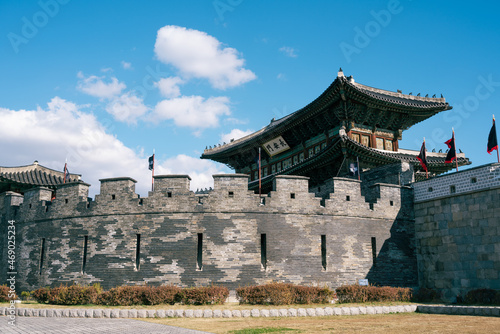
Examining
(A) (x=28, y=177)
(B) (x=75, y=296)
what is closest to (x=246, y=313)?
(B) (x=75, y=296)

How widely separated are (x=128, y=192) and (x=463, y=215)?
14316 millimetres

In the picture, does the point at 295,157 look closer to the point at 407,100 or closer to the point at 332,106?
the point at 332,106

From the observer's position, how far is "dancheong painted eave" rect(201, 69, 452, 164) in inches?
1029

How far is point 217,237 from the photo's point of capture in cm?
1788

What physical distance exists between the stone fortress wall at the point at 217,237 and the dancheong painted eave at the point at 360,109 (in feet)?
26.9

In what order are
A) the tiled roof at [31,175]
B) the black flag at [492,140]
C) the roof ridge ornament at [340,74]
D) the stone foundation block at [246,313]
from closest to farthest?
the stone foundation block at [246,313] < the black flag at [492,140] < the roof ridge ornament at [340,74] < the tiled roof at [31,175]

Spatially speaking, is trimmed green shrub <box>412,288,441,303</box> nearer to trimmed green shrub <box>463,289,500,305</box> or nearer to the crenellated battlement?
trimmed green shrub <box>463,289,500,305</box>

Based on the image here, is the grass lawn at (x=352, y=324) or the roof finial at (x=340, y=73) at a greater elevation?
the roof finial at (x=340, y=73)

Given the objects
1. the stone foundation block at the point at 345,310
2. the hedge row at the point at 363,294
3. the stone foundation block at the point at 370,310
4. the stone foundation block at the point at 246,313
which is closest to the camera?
the stone foundation block at the point at 246,313

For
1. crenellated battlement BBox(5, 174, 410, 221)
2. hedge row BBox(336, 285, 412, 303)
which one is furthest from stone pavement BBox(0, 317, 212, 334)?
hedge row BBox(336, 285, 412, 303)

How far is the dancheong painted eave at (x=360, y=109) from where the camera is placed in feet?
85.7

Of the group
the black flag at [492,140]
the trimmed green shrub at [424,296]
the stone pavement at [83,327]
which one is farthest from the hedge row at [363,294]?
the black flag at [492,140]

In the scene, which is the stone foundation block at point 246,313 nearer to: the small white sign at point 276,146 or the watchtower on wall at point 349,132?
the watchtower on wall at point 349,132

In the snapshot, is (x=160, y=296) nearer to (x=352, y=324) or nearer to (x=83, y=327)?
(x=83, y=327)
